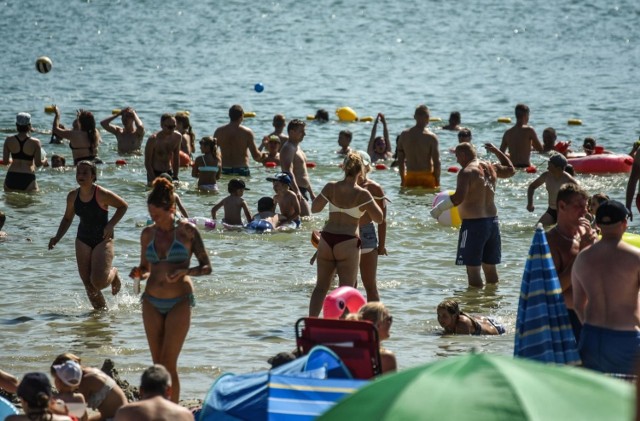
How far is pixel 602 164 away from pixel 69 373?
45.9ft

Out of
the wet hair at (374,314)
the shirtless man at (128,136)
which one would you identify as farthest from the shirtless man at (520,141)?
the wet hair at (374,314)

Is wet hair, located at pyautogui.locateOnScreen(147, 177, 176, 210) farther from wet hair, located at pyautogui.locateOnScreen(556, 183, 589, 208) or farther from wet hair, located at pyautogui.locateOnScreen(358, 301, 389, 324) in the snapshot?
wet hair, located at pyautogui.locateOnScreen(556, 183, 589, 208)

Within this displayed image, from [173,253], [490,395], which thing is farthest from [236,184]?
[490,395]

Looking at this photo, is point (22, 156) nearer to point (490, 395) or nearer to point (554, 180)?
point (554, 180)

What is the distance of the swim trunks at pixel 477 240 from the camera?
37.6 ft

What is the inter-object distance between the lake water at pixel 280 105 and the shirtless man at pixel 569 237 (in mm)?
2119

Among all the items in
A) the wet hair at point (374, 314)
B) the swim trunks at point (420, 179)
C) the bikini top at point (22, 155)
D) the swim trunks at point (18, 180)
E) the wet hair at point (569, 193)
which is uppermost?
the wet hair at point (569, 193)

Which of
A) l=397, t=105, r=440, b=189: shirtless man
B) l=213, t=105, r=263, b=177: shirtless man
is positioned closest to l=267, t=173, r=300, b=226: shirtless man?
l=397, t=105, r=440, b=189: shirtless man

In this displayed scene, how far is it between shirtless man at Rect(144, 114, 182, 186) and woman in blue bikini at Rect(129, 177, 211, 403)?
30.2ft

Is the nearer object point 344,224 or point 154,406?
point 154,406

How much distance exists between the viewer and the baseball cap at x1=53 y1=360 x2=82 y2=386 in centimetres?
718

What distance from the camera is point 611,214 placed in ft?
22.4

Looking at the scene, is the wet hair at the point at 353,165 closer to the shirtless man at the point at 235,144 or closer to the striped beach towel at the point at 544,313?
the striped beach towel at the point at 544,313

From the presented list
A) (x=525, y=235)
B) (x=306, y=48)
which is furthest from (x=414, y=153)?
(x=306, y=48)
